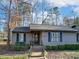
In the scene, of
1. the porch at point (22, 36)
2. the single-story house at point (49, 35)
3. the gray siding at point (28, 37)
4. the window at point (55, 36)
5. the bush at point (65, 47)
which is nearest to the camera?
the bush at point (65, 47)

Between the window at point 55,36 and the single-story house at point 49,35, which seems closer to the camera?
the single-story house at point 49,35

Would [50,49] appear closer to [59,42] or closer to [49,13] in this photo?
[59,42]

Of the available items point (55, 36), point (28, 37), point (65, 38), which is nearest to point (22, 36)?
point (28, 37)

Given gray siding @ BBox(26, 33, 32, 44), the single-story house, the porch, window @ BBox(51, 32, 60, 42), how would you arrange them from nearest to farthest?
the single-story house → window @ BBox(51, 32, 60, 42) → the porch → gray siding @ BBox(26, 33, 32, 44)

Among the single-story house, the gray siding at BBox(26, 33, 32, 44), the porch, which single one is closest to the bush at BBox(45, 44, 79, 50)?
the single-story house

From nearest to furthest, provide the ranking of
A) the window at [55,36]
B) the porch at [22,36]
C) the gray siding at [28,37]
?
the window at [55,36], the porch at [22,36], the gray siding at [28,37]

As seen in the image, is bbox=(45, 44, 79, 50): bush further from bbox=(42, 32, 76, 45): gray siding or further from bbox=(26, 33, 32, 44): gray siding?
bbox=(26, 33, 32, 44): gray siding

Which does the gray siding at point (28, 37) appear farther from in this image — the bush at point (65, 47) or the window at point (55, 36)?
the bush at point (65, 47)

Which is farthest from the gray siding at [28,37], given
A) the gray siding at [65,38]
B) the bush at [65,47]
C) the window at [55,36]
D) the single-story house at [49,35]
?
the bush at [65,47]

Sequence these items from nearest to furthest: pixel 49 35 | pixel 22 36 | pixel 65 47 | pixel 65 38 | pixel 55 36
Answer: pixel 65 47 < pixel 49 35 < pixel 55 36 < pixel 65 38 < pixel 22 36

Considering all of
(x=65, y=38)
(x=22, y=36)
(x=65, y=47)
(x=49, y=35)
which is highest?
(x=49, y=35)

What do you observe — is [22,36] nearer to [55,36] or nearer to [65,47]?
[55,36]

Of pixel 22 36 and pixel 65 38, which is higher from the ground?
pixel 22 36

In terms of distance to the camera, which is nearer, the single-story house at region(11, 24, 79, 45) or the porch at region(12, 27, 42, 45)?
the single-story house at region(11, 24, 79, 45)
